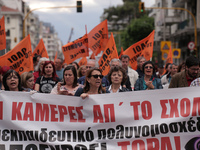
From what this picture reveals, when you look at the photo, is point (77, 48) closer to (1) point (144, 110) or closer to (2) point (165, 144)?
(1) point (144, 110)

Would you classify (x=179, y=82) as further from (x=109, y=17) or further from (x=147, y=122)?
(x=109, y=17)

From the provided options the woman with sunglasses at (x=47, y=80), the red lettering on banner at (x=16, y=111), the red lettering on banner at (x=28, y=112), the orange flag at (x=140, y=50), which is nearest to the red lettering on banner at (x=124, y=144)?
the red lettering on banner at (x=28, y=112)

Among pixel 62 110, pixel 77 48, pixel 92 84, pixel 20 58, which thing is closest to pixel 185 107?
pixel 92 84

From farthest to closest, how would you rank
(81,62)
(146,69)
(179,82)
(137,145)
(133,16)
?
(133,16) → (81,62) → (146,69) → (179,82) → (137,145)

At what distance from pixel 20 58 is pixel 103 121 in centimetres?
485

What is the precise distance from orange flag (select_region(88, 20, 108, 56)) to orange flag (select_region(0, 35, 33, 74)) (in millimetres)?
2355

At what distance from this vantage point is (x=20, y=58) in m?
9.98

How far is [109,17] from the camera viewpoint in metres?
89.3

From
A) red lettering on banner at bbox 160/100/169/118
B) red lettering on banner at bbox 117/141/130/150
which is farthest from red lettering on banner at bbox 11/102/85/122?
red lettering on banner at bbox 160/100/169/118

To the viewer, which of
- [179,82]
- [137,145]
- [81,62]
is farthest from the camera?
[81,62]

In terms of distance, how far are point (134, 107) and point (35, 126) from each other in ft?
4.42

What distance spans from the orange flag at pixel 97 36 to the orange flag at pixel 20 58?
92.7 inches

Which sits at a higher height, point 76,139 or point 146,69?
point 146,69

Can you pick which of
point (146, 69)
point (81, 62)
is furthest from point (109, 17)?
point (146, 69)
